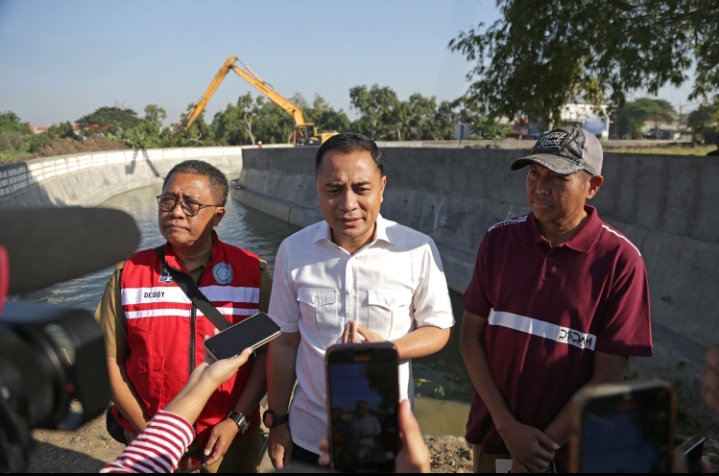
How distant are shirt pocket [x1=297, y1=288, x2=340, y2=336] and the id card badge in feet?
2.66

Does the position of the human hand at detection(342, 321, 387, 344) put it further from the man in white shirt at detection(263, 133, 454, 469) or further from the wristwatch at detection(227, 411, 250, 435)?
the wristwatch at detection(227, 411, 250, 435)

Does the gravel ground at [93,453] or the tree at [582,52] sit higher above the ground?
the tree at [582,52]

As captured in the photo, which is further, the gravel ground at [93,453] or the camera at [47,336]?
the gravel ground at [93,453]

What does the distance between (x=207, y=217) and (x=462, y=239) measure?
7.18 metres

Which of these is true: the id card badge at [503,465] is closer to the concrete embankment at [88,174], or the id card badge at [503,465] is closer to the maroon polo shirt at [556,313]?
the maroon polo shirt at [556,313]

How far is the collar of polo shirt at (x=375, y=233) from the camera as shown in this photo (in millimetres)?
2199

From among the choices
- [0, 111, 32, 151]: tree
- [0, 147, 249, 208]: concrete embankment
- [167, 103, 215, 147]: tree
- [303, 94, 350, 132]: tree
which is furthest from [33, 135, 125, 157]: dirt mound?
[303, 94, 350, 132]: tree

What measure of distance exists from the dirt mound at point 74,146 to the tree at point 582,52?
2566cm

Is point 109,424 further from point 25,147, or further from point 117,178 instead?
point 25,147

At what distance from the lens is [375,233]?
225 cm

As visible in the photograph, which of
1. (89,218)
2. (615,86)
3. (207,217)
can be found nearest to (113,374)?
(207,217)

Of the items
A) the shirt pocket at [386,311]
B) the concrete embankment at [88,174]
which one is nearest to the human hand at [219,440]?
the shirt pocket at [386,311]

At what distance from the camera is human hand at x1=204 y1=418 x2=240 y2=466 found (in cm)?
230

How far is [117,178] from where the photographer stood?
27.8 m
